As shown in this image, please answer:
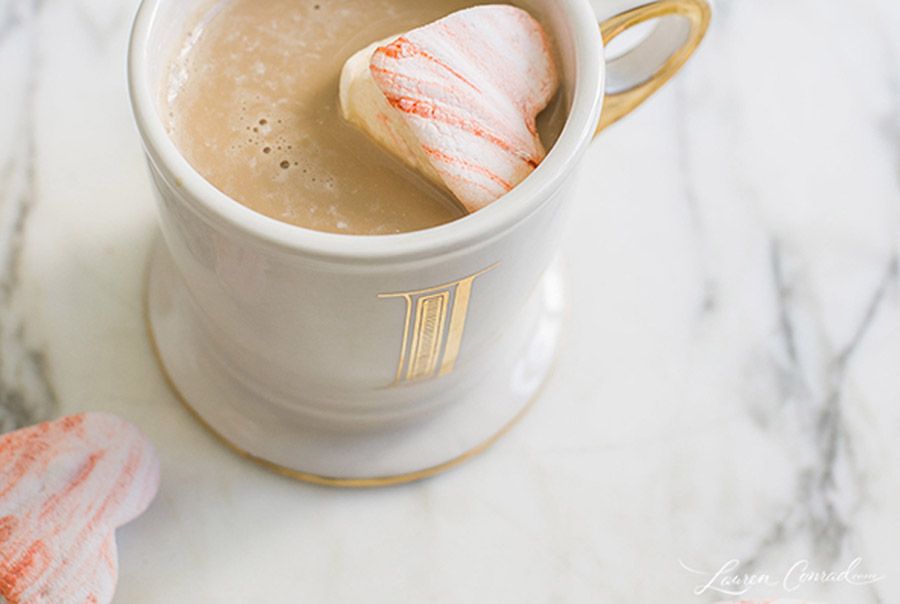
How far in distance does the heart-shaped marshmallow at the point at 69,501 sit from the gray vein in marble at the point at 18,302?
48 millimetres

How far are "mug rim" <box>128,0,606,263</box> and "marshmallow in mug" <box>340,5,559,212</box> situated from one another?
3 cm

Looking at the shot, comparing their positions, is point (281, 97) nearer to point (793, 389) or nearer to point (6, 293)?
point (6, 293)

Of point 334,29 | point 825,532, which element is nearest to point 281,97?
point 334,29

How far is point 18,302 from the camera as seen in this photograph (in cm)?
80

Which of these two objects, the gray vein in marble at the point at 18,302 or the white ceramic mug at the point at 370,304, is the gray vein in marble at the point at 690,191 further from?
the gray vein in marble at the point at 18,302

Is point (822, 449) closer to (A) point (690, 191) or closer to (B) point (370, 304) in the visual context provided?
(A) point (690, 191)

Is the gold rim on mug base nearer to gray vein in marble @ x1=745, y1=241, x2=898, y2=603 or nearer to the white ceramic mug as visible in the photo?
the white ceramic mug

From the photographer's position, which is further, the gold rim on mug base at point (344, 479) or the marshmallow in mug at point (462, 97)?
the gold rim on mug base at point (344, 479)

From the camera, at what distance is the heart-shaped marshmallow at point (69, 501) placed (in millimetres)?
681

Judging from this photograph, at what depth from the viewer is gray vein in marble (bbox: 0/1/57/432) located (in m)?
0.78

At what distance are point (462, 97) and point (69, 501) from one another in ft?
1.12

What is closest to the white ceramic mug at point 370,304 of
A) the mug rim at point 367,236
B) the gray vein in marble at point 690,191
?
the mug rim at point 367,236

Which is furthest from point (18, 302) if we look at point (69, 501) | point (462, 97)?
point (462, 97)

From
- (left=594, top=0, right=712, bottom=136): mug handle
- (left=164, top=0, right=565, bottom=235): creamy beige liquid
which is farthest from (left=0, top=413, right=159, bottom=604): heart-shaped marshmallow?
(left=594, top=0, right=712, bottom=136): mug handle
